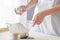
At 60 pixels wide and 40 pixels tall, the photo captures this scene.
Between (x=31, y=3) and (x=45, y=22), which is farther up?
(x=31, y=3)

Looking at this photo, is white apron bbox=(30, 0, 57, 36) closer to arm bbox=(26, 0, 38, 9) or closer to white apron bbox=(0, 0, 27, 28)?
arm bbox=(26, 0, 38, 9)

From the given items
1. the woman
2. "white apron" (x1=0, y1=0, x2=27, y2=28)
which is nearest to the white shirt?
the woman

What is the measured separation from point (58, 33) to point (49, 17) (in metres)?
0.12

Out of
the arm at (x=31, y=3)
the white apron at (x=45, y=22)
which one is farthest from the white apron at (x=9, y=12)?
the white apron at (x=45, y=22)

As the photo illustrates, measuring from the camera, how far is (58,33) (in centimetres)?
71

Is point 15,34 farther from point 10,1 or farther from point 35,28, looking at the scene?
point 10,1

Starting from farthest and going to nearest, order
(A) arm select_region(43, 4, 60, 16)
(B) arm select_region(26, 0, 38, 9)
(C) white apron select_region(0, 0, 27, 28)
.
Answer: (C) white apron select_region(0, 0, 27, 28) < (B) arm select_region(26, 0, 38, 9) < (A) arm select_region(43, 4, 60, 16)

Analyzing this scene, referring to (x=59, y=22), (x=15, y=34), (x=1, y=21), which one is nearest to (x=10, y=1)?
(x=1, y=21)

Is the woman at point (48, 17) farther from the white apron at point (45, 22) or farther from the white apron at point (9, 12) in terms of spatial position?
the white apron at point (9, 12)

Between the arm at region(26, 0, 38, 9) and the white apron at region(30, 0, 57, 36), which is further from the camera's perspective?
the arm at region(26, 0, 38, 9)

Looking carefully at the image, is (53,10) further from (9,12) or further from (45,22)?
(9,12)

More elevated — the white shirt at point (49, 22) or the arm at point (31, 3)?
the arm at point (31, 3)

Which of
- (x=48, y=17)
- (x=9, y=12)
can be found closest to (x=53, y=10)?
(x=48, y=17)

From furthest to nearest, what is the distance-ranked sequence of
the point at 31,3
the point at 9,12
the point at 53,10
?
the point at 9,12 < the point at 31,3 < the point at 53,10
